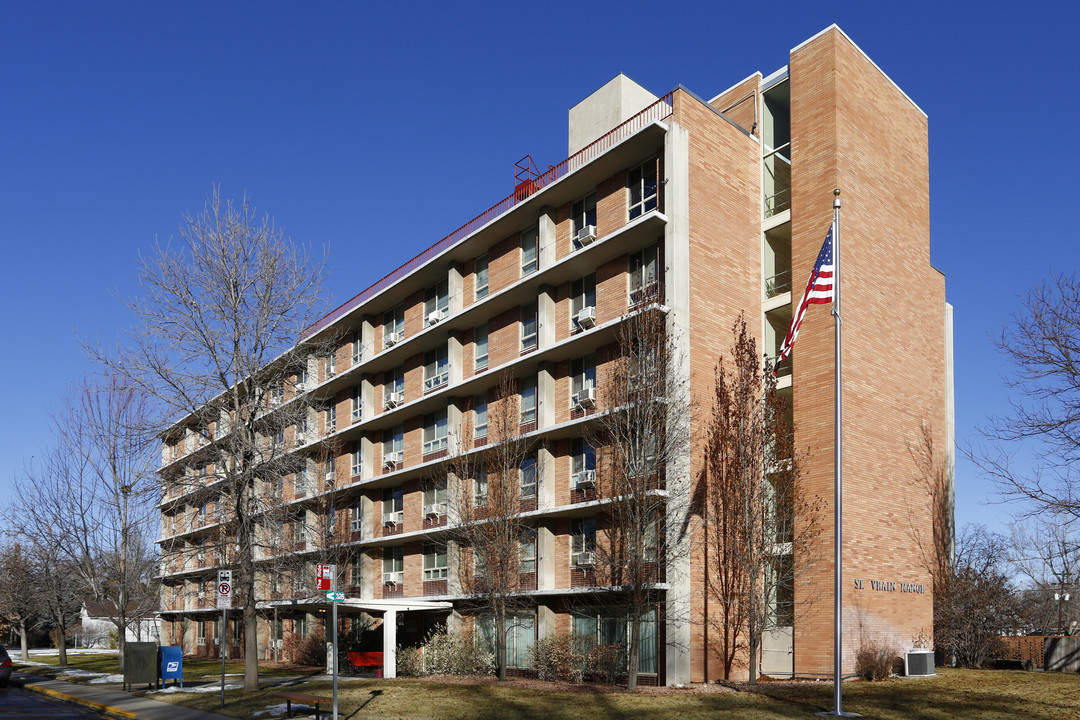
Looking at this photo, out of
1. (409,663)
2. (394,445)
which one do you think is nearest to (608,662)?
(409,663)

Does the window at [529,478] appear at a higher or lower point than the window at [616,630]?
higher

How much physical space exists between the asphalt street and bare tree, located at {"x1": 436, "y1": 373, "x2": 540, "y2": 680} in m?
12.7

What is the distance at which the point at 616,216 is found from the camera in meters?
32.5

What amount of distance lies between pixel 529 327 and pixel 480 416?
4.56 metres

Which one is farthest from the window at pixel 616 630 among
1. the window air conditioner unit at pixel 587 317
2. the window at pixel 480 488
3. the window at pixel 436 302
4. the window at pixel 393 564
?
the window at pixel 436 302

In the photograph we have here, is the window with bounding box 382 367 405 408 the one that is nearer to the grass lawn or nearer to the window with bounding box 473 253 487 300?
the window with bounding box 473 253 487 300

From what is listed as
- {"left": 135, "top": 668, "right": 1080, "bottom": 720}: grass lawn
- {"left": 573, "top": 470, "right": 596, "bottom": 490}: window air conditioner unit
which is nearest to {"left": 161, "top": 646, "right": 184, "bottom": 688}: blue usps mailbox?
{"left": 135, "top": 668, "right": 1080, "bottom": 720}: grass lawn

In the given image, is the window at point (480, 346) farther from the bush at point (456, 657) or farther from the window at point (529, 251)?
the bush at point (456, 657)

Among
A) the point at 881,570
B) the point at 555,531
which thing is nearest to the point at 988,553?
the point at 881,570

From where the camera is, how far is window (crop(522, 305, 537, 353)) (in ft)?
118

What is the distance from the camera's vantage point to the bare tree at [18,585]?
185 feet

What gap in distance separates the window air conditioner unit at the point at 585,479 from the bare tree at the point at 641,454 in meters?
1.59

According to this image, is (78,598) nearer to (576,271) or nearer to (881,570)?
(576,271)

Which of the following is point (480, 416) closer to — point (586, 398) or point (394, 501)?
point (586, 398)
